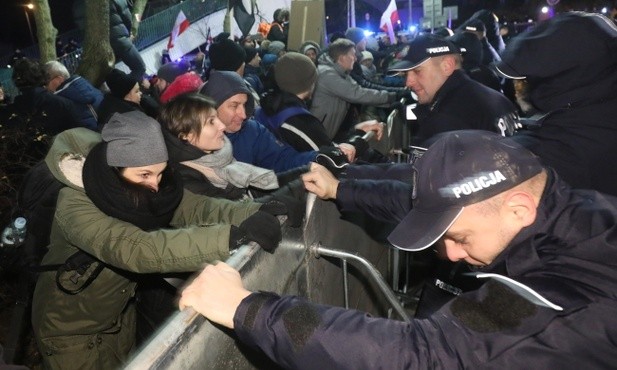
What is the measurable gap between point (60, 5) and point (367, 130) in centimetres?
2870

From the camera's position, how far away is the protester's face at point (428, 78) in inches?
147

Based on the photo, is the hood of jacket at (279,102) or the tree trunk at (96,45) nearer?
the hood of jacket at (279,102)

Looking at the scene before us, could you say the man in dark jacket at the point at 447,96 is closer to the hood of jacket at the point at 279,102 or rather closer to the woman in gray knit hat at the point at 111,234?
the hood of jacket at the point at 279,102

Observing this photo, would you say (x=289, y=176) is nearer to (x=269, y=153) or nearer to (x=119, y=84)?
(x=269, y=153)

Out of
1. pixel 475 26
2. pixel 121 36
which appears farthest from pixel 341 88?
pixel 121 36

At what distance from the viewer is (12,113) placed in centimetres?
504

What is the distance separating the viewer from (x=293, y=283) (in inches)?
99.7

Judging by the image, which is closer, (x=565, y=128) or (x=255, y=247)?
(x=255, y=247)

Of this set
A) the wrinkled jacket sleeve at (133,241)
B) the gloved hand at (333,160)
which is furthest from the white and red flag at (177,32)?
the wrinkled jacket sleeve at (133,241)

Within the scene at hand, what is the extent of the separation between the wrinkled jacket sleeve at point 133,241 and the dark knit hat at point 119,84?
316 cm

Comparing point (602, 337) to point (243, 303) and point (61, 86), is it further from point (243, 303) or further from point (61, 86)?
point (61, 86)

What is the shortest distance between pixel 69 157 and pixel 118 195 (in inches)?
13.6

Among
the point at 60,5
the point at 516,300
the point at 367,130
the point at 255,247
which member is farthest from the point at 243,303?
the point at 60,5

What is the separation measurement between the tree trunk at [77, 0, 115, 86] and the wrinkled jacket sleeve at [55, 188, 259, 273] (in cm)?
731
